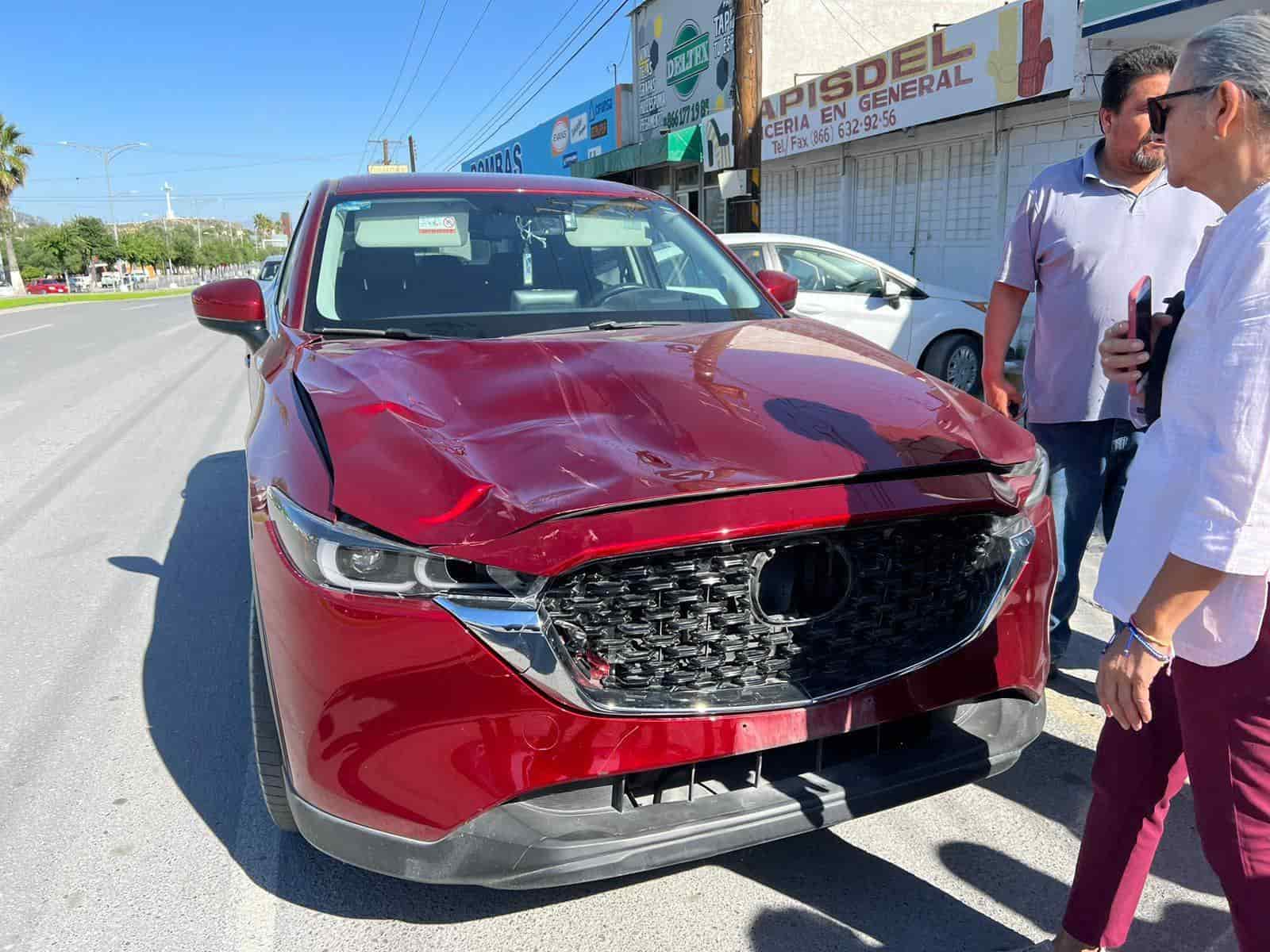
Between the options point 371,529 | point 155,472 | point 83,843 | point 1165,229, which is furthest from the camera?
point 155,472

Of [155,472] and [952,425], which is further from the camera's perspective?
[155,472]

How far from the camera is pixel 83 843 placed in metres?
2.54

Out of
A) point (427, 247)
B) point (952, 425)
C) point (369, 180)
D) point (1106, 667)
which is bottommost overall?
point (1106, 667)

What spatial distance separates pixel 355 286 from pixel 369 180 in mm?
836

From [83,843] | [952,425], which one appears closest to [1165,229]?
[952,425]

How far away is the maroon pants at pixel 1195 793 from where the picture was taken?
155 centimetres

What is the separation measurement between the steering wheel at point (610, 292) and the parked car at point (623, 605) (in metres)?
0.79

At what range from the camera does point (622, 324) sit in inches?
119

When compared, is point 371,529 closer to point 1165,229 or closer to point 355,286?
point 355,286

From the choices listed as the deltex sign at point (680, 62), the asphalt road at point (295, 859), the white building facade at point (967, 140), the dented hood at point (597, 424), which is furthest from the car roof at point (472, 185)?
the deltex sign at point (680, 62)

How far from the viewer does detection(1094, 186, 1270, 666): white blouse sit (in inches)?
53.6

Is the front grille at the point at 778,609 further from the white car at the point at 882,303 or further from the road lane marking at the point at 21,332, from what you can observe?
Answer: the road lane marking at the point at 21,332

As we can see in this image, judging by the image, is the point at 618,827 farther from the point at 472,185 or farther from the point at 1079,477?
the point at 472,185

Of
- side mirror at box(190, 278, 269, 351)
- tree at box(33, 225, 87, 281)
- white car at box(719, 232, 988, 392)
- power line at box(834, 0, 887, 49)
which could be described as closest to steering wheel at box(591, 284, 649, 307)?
side mirror at box(190, 278, 269, 351)
